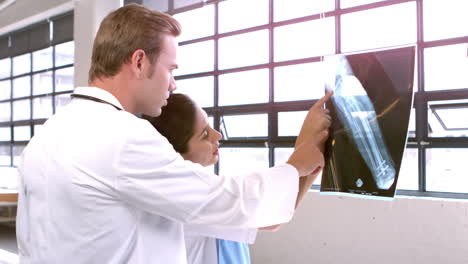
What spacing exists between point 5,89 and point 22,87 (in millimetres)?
653

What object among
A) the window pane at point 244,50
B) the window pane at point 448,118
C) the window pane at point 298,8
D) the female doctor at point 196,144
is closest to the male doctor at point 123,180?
the female doctor at point 196,144

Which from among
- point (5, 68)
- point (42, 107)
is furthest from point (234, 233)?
point (5, 68)

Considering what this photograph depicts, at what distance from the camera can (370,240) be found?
3.11 m

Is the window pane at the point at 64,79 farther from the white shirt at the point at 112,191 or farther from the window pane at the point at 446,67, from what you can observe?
the white shirt at the point at 112,191

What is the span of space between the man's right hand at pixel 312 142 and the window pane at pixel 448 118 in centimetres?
215

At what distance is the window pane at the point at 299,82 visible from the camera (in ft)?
11.9

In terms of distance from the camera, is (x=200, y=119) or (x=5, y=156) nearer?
(x=200, y=119)

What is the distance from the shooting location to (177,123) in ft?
4.74

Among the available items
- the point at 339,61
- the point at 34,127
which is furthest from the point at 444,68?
the point at 34,127

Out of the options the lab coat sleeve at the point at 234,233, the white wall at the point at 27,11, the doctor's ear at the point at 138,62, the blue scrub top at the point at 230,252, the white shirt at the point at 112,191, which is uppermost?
the white wall at the point at 27,11

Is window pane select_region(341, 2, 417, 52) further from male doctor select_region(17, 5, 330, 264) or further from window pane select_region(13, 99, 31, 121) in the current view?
window pane select_region(13, 99, 31, 121)

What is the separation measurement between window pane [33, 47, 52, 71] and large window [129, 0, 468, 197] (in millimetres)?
2302

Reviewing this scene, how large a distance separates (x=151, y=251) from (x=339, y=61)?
0.64 metres

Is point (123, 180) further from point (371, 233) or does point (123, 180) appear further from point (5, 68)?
point (5, 68)
